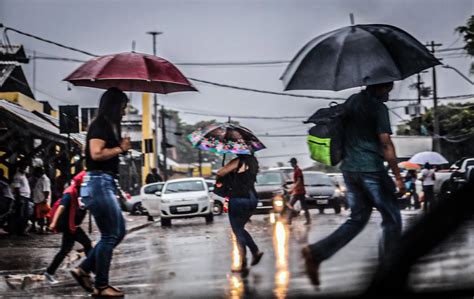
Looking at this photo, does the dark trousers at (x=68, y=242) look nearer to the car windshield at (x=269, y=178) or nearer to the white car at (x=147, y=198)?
the car windshield at (x=269, y=178)

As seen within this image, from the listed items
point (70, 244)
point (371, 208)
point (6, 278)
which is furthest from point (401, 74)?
point (6, 278)

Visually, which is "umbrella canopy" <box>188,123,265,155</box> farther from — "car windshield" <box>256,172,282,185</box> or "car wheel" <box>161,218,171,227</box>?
"car windshield" <box>256,172,282,185</box>

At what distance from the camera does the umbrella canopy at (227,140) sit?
30.9ft

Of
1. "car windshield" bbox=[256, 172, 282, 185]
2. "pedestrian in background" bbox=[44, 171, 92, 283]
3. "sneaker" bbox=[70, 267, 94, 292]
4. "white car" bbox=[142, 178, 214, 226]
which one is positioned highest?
"pedestrian in background" bbox=[44, 171, 92, 283]

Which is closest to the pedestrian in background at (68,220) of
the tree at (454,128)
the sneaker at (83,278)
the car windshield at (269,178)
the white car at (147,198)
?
the sneaker at (83,278)

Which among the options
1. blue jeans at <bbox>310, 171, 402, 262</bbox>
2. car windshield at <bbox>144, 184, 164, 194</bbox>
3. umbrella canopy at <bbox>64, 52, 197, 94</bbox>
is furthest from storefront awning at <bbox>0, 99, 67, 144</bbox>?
blue jeans at <bbox>310, 171, 402, 262</bbox>

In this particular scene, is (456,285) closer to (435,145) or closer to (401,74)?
(401,74)

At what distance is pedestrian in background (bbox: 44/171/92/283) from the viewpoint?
25.1 ft

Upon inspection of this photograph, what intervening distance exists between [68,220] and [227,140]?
245cm

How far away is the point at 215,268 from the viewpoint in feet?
29.1

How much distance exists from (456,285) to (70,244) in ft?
22.5

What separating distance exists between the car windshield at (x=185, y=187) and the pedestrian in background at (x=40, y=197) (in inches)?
264

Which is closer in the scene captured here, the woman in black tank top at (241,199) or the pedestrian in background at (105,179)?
the pedestrian in background at (105,179)

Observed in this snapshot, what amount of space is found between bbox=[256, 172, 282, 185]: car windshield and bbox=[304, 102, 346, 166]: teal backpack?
60.9 ft
